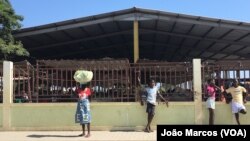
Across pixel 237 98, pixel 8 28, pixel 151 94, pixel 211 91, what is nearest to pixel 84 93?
pixel 151 94

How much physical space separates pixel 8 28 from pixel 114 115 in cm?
861

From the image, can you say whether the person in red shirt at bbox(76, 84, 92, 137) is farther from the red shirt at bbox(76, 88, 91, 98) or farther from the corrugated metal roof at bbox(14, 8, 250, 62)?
the corrugated metal roof at bbox(14, 8, 250, 62)

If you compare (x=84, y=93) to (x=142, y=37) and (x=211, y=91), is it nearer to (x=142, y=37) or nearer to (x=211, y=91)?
(x=211, y=91)

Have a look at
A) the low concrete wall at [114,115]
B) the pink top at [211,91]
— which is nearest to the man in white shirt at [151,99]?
the low concrete wall at [114,115]

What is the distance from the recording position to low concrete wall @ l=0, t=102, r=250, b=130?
1322 centimetres

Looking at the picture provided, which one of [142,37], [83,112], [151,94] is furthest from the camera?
[142,37]

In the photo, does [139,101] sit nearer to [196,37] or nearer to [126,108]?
[126,108]

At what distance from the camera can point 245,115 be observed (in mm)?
13258

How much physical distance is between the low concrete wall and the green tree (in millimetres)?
6665

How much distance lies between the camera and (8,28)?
19.8 meters

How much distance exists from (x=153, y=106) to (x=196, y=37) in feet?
41.4

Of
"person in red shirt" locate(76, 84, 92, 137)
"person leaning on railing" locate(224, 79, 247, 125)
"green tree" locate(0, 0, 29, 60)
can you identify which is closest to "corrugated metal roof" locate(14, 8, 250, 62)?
"green tree" locate(0, 0, 29, 60)

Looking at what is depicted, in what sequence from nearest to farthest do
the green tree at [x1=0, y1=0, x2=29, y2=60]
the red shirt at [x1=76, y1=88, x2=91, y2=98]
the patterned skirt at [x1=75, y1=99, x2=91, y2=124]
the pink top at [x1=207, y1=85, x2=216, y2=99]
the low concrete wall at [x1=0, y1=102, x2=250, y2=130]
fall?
the patterned skirt at [x1=75, y1=99, x2=91, y2=124] → the red shirt at [x1=76, y1=88, x2=91, y2=98] → the pink top at [x1=207, y1=85, x2=216, y2=99] → the low concrete wall at [x1=0, y1=102, x2=250, y2=130] → the green tree at [x1=0, y1=0, x2=29, y2=60]

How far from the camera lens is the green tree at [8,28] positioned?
62.9ft
